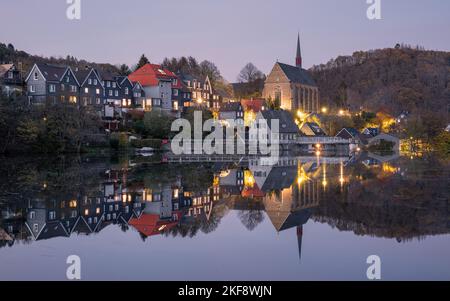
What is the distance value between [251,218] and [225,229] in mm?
2031

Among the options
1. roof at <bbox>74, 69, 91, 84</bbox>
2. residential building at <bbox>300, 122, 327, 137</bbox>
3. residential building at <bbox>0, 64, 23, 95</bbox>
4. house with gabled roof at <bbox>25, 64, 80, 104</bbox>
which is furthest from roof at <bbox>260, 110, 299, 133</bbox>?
residential building at <bbox>0, 64, 23, 95</bbox>

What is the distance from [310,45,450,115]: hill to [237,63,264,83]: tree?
633 inches

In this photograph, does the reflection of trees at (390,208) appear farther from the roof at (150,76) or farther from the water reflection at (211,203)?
the roof at (150,76)

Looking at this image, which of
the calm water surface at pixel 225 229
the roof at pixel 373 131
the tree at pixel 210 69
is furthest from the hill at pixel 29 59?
the calm water surface at pixel 225 229

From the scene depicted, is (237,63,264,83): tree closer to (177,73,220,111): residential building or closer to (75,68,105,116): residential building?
(177,73,220,111): residential building

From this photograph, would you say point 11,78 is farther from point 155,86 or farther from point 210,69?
point 210,69

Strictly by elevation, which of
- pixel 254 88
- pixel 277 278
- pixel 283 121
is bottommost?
pixel 277 278

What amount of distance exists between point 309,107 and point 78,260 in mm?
96456

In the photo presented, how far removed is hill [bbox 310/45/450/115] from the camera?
4456 inches

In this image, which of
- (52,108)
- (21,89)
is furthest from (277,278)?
(21,89)

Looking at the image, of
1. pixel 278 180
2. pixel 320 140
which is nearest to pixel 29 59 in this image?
pixel 320 140

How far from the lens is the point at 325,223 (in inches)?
598

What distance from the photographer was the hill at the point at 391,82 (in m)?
113
